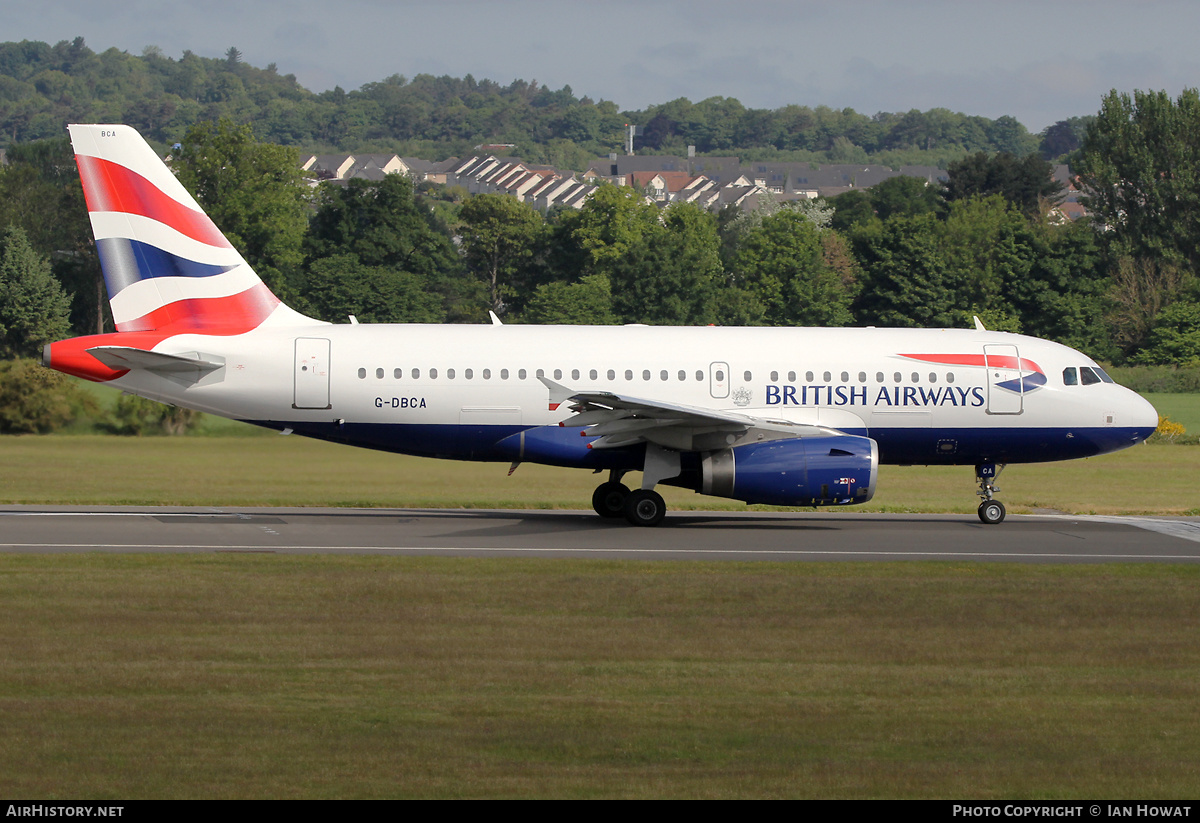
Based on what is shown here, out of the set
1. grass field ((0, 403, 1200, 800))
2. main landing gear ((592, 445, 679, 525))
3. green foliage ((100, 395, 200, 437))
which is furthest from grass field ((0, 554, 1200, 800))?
green foliage ((100, 395, 200, 437))

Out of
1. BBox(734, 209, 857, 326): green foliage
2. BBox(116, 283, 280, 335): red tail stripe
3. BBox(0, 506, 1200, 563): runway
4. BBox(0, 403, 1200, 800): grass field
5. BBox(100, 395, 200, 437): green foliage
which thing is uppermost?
BBox(734, 209, 857, 326): green foliage

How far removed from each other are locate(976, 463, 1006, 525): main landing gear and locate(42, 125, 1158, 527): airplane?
6 cm

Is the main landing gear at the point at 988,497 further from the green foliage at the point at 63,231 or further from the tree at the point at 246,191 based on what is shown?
the tree at the point at 246,191

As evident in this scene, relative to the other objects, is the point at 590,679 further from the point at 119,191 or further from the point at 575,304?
the point at 575,304

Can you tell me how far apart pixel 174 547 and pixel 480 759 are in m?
11.8

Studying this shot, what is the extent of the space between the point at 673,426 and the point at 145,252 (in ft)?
31.9

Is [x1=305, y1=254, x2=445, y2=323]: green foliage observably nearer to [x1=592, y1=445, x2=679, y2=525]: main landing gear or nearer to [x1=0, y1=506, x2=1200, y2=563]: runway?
[x1=0, y1=506, x2=1200, y2=563]: runway

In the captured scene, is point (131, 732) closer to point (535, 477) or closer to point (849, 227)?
point (535, 477)

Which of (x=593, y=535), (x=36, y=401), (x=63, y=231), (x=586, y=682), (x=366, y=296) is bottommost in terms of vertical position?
(x=586, y=682)

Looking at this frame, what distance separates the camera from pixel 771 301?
3428 inches

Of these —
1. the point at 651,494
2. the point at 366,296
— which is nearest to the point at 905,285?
the point at 366,296

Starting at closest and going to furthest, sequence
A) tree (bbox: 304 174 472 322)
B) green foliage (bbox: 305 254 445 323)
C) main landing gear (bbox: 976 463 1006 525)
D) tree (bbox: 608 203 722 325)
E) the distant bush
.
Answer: main landing gear (bbox: 976 463 1006 525) < the distant bush < green foliage (bbox: 305 254 445 323) < tree (bbox: 608 203 722 325) < tree (bbox: 304 174 472 322)

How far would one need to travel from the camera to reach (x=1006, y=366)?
26078 millimetres

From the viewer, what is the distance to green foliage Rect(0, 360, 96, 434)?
35.7 metres
